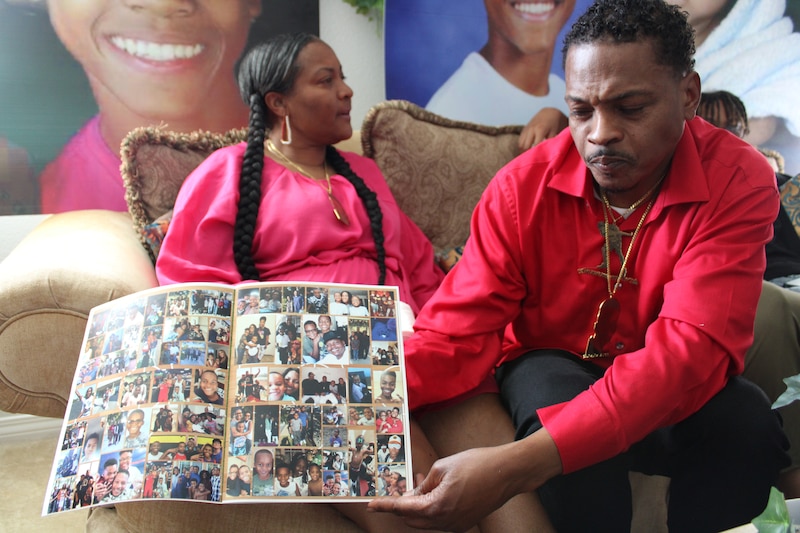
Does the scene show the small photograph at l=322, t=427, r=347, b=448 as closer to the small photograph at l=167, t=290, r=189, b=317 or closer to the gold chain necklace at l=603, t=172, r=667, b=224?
the small photograph at l=167, t=290, r=189, b=317

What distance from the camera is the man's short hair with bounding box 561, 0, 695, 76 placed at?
1.05m

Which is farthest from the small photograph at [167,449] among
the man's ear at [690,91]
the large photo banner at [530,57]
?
the large photo banner at [530,57]

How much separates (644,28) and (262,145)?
3.23ft

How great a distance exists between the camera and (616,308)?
46.9 inches

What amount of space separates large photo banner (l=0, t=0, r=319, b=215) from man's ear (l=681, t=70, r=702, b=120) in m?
1.44

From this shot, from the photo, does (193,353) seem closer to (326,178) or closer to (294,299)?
(294,299)

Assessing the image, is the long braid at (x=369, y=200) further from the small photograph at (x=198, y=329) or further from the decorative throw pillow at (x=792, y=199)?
the decorative throw pillow at (x=792, y=199)

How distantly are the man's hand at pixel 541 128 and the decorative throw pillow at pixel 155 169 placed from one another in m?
0.92

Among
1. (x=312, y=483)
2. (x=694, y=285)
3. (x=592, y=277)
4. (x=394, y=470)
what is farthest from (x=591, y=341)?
(x=312, y=483)

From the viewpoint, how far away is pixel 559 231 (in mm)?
1211

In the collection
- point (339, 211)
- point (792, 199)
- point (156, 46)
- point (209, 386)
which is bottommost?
point (792, 199)

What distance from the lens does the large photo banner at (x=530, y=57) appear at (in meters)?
2.46

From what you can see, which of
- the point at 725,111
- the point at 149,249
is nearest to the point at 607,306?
the point at 149,249

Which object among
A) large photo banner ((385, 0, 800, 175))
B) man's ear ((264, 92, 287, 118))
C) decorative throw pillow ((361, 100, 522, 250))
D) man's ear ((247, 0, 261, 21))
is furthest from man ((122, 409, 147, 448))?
large photo banner ((385, 0, 800, 175))
